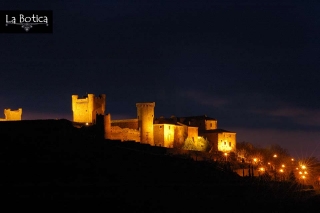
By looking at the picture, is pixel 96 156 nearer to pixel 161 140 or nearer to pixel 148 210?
pixel 148 210

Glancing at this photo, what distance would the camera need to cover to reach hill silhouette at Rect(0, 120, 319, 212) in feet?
83.8

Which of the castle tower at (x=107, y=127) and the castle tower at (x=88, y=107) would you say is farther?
the castle tower at (x=88, y=107)

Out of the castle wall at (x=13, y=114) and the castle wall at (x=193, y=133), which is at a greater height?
the castle wall at (x=13, y=114)

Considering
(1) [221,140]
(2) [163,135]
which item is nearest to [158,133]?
(2) [163,135]

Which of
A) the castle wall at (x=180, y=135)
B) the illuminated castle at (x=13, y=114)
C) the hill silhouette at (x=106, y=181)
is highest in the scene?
the illuminated castle at (x=13, y=114)

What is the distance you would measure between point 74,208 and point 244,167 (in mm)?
30782

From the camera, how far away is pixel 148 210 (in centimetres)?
2581

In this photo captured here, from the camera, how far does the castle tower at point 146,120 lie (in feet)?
210

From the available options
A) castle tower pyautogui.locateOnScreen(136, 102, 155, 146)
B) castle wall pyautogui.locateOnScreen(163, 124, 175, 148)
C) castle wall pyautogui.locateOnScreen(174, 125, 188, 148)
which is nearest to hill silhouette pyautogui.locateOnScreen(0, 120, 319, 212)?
castle tower pyautogui.locateOnScreen(136, 102, 155, 146)

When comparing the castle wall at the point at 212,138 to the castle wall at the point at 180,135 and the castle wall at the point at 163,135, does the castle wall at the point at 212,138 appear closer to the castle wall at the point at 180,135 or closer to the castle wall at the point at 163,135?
the castle wall at the point at 180,135

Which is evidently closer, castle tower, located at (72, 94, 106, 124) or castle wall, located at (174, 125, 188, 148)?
castle tower, located at (72, 94, 106, 124)

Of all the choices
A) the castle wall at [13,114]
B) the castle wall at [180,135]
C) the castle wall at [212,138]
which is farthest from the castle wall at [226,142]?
the castle wall at [13,114]

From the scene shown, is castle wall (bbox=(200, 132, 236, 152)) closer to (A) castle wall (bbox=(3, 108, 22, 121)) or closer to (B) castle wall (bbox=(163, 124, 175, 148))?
(B) castle wall (bbox=(163, 124, 175, 148))

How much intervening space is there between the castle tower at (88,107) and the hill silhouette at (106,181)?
20990 mm
